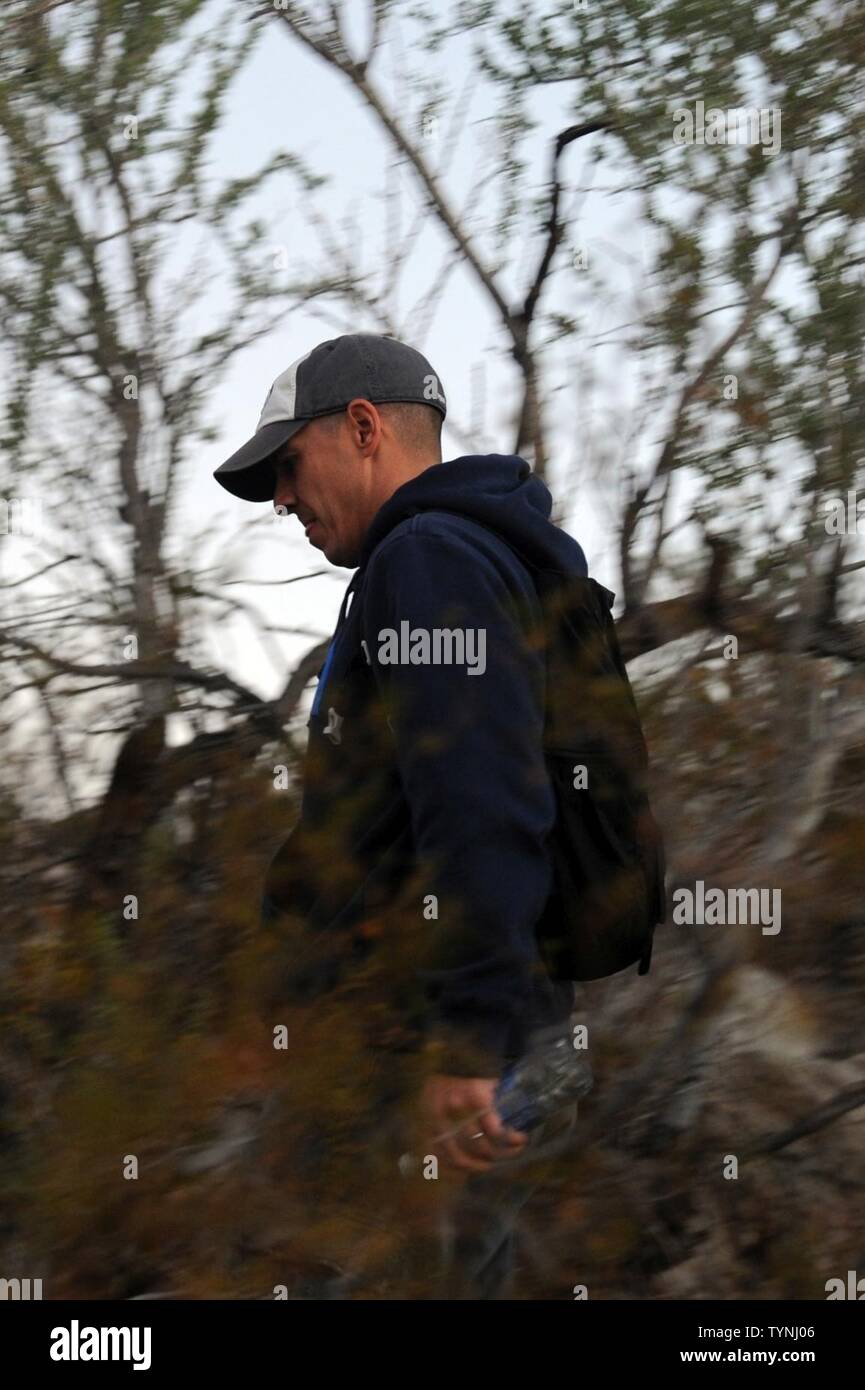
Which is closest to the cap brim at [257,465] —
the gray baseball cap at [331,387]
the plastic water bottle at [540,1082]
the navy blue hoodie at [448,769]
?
the gray baseball cap at [331,387]

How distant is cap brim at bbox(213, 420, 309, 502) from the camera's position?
9.51ft

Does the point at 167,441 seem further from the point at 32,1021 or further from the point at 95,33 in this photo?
the point at 32,1021

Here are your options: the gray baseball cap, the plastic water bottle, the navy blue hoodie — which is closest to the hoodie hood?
the navy blue hoodie

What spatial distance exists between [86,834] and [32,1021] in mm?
701

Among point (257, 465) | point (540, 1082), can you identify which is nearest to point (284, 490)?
point (257, 465)

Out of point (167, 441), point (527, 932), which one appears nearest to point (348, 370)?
point (527, 932)

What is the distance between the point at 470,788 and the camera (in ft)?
7.75

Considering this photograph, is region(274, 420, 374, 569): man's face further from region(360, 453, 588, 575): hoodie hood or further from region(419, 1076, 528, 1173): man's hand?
region(419, 1076, 528, 1173): man's hand

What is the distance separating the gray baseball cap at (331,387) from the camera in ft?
9.42

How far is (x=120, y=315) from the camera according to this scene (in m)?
4.25

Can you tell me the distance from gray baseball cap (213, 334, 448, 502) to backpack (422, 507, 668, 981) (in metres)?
0.41

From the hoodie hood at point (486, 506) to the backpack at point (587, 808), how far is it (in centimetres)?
2
